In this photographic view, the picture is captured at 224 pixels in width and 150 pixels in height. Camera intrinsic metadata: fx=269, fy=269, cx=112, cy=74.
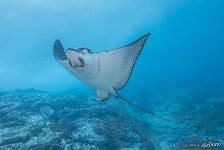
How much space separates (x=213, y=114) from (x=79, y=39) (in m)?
43.7

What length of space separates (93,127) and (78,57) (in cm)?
381

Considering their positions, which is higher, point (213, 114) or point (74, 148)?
point (213, 114)

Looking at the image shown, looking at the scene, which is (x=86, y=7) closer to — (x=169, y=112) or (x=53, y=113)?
(x=169, y=112)

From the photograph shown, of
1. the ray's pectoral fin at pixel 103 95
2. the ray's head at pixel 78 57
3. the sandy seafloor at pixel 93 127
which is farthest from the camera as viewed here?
the sandy seafloor at pixel 93 127

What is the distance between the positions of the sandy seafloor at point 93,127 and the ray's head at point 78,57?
2.62 m

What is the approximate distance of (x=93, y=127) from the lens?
7844 millimetres

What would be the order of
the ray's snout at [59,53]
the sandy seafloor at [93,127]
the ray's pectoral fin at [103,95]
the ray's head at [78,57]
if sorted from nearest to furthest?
the ray's head at [78,57], the ray's snout at [59,53], the ray's pectoral fin at [103,95], the sandy seafloor at [93,127]

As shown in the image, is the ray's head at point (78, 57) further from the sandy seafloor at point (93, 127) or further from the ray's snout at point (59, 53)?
the sandy seafloor at point (93, 127)

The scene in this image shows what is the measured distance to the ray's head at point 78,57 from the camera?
4.45m

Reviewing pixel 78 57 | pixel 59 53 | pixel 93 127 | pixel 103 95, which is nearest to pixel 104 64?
pixel 78 57

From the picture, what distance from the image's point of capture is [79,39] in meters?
53.4

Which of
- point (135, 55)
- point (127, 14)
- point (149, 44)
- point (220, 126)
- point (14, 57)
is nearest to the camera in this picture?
point (135, 55)

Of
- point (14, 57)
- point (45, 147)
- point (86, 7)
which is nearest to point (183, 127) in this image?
point (45, 147)

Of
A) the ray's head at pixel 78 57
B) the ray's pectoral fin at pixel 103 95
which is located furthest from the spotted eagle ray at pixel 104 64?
the ray's pectoral fin at pixel 103 95
